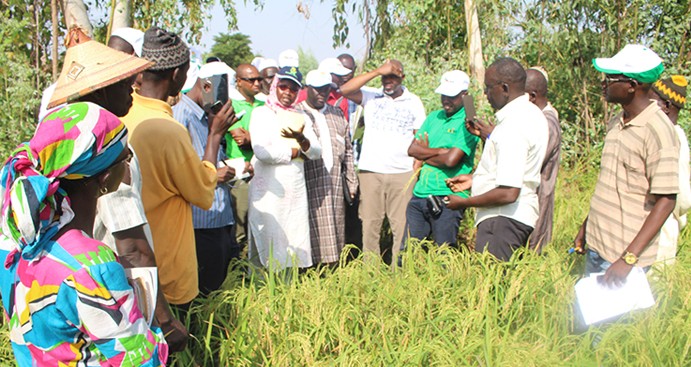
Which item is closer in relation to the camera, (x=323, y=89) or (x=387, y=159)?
(x=323, y=89)

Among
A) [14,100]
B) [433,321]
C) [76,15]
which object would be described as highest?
[76,15]

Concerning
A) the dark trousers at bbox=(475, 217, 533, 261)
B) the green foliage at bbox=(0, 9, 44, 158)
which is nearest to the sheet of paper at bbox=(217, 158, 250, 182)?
the dark trousers at bbox=(475, 217, 533, 261)

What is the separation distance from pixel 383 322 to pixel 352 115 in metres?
3.07

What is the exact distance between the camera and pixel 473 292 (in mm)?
3371

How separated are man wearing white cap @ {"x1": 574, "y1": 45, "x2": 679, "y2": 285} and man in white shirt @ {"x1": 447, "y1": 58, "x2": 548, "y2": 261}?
422 mm

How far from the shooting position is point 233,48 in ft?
144

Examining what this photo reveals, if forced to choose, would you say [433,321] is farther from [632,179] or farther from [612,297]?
[632,179]

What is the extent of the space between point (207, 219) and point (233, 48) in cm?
4205

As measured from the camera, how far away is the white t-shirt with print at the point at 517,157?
345 centimetres

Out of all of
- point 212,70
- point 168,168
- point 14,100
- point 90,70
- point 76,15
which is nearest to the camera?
point 90,70

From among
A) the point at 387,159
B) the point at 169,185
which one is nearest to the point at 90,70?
the point at 169,185

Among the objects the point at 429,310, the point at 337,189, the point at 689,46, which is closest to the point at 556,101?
the point at 689,46

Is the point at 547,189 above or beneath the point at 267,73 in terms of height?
beneath

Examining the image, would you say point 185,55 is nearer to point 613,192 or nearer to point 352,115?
point 613,192
